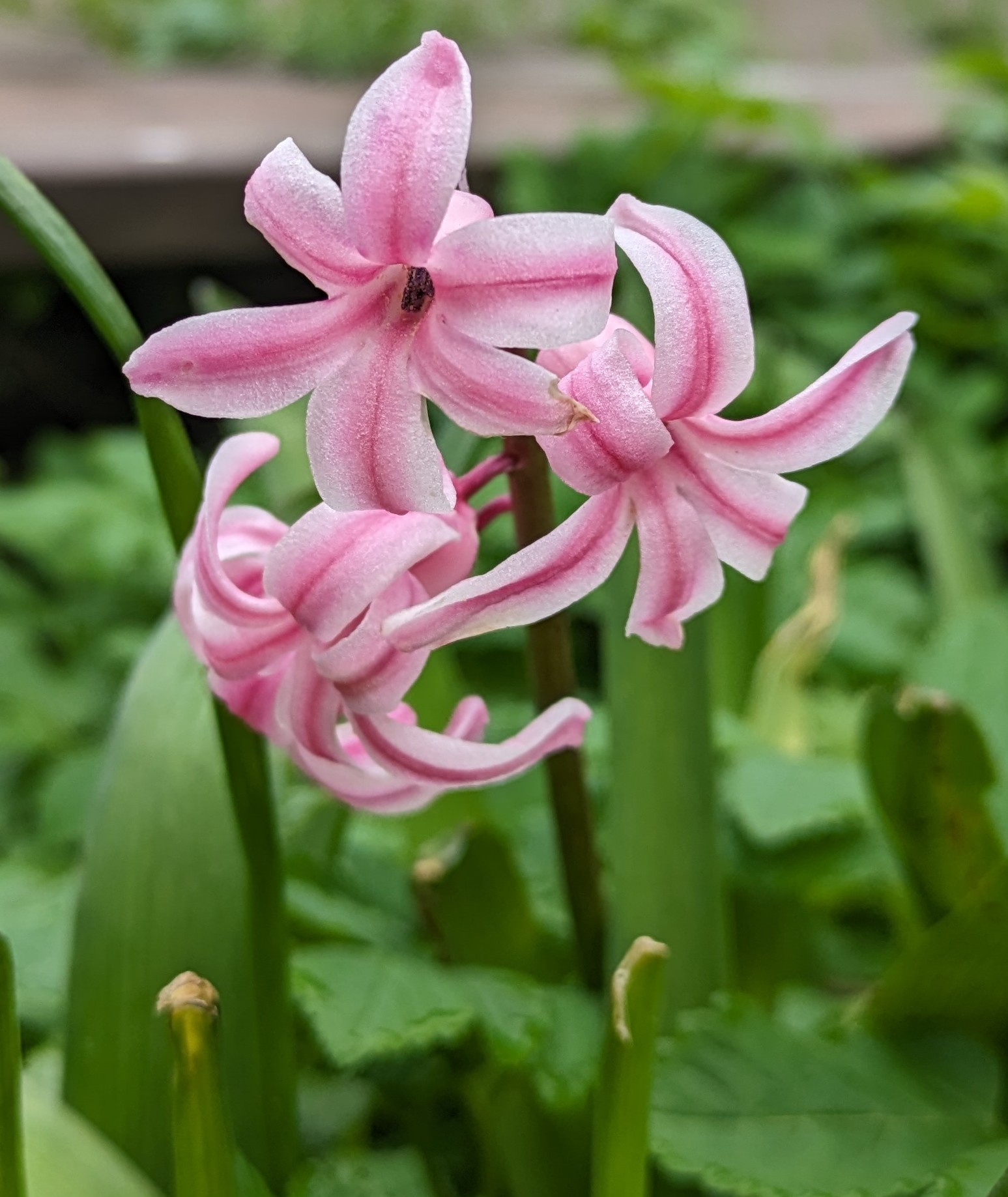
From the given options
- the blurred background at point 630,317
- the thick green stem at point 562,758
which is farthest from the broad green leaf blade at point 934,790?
the thick green stem at point 562,758

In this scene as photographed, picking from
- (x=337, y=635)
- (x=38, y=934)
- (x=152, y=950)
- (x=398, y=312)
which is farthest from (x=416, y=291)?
(x=38, y=934)

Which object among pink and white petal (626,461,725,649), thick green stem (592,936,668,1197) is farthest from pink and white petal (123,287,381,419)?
thick green stem (592,936,668,1197)

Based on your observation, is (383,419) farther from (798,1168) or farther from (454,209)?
(798,1168)

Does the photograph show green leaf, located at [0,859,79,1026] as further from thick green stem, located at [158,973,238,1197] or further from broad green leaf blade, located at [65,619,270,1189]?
thick green stem, located at [158,973,238,1197]

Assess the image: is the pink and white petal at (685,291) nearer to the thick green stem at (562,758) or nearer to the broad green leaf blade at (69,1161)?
the thick green stem at (562,758)

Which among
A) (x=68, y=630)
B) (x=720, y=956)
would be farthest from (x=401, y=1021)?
(x=68, y=630)
